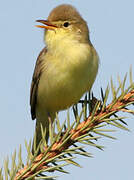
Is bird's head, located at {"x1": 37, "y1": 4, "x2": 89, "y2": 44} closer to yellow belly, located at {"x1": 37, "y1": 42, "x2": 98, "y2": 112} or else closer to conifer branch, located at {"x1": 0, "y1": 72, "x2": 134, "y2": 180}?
yellow belly, located at {"x1": 37, "y1": 42, "x2": 98, "y2": 112}

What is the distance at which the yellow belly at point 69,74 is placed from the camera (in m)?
4.51

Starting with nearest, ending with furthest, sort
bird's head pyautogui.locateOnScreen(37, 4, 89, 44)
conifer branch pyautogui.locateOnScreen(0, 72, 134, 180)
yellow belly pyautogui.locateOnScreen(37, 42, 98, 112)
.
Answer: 1. conifer branch pyautogui.locateOnScreen(0, 72, 134, 180)
2. yellow belly pyautogui.locateOnScreen(37, 42, 98, 112)
3. bird's head pyautogui.locateOnScreen(37, 4, 89, 44)

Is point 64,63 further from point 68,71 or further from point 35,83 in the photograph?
point 35,83

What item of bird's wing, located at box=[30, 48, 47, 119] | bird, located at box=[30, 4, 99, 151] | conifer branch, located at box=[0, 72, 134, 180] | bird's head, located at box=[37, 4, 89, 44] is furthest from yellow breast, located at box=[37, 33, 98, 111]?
conifer branch, located at box=[0, 72, 134, 180]

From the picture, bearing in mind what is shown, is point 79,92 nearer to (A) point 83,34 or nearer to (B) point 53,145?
(A) point 83,34

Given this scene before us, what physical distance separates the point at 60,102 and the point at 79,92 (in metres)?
0.47

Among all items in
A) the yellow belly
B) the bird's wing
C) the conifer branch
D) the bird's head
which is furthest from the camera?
the bird's wing

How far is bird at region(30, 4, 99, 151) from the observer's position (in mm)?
4543

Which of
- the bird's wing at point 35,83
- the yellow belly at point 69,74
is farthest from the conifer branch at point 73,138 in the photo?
the bird's wing at point 35,83

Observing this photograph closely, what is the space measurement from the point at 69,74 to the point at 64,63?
19 centimetres

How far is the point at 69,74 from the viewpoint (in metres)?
4.53

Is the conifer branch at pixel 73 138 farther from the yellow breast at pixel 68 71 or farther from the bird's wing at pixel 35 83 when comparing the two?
the bird's wing at pixel 35 83

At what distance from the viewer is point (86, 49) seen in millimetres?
4742

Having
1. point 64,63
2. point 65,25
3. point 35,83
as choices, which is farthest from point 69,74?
point 35,83
